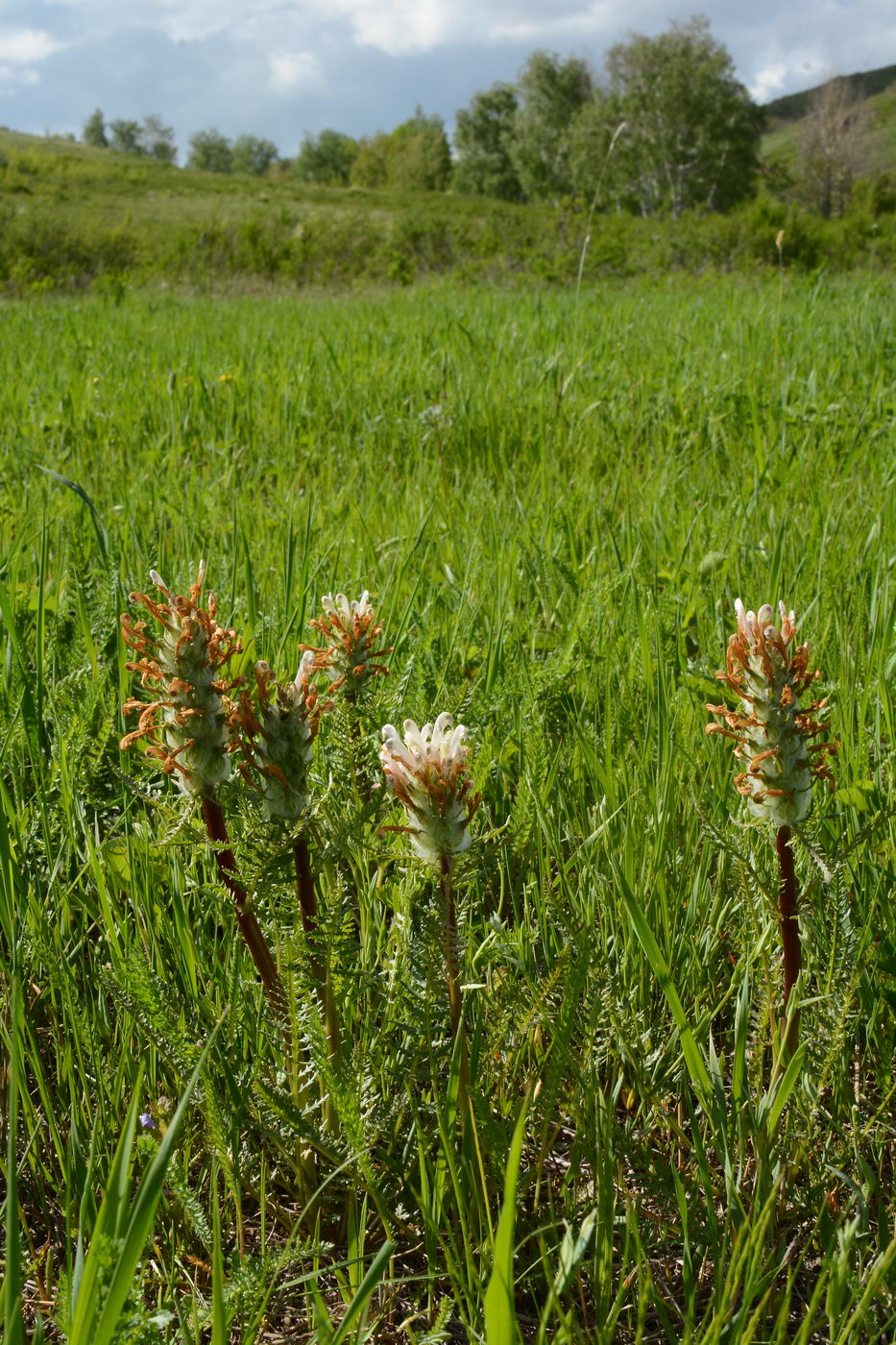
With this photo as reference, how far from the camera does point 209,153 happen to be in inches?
4564

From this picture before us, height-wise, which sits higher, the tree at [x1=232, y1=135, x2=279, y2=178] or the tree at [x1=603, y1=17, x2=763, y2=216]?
the tree at [x1=232, y1=135, x2=279, y2=178]

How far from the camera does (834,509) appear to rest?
8.89 ft

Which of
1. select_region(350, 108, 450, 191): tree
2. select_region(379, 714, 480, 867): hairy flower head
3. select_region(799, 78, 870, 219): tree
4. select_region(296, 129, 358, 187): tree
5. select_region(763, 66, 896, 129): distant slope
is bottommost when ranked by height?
select_region(379, 714, 480, 867): hairy flower head

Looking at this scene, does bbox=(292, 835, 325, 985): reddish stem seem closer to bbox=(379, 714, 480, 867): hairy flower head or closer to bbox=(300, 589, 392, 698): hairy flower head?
bbox=(379, 714, 480, 867): hairy flower head

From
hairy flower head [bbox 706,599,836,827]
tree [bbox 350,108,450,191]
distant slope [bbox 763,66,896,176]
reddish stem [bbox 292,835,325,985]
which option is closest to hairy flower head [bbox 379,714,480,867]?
reddish stem [bbox 292,835,325,985]

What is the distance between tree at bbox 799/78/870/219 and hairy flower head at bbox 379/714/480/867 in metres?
44.6

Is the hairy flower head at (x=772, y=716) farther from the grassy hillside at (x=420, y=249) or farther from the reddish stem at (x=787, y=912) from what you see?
the grassy hillside at (x=420, y=249)

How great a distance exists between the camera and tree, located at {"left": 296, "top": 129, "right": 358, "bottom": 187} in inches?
3691

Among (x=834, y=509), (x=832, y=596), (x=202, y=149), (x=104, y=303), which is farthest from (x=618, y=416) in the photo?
(x=202, y=149)

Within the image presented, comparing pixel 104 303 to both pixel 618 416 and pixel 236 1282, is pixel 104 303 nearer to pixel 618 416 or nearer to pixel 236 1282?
pixel 618 416

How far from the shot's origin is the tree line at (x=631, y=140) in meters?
49.1

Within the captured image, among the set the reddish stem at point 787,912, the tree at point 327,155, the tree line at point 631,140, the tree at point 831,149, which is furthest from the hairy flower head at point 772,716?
the tree at point 327,155

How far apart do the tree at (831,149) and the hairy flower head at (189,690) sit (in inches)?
1756

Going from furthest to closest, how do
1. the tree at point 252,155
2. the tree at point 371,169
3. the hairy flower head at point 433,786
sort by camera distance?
the tree at point 252,155 < the tree at point 371,169 < the hairy flower head at point 433,786
